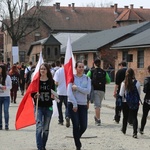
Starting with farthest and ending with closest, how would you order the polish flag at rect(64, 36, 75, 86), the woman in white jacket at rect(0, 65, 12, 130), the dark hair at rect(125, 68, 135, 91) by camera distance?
the woman in white jacket at rect(0, 65, 12, 130) < the dark hair at rect(125, 68, 135, 91) < the polish flag at rect(64, 36, 75, 86)

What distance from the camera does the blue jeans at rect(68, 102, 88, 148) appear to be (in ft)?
30.8

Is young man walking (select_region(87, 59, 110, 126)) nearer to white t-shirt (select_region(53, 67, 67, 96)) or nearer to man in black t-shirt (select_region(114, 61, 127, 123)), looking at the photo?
man in black t-shirt (select_region(114, 61, 127, 123))

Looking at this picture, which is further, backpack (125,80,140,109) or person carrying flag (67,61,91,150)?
backpack (125,80,140,109)

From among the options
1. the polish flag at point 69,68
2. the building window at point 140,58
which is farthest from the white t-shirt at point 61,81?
the building window at point 140,58

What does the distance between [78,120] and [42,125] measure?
0.72 metres

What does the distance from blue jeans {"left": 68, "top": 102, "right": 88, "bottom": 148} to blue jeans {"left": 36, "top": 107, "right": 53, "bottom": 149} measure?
0.47m

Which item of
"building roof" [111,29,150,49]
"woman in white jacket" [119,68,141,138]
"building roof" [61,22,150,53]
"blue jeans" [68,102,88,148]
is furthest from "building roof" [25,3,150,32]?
"blue jeans" [68,102,88,148]

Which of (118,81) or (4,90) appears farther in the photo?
(118,81)

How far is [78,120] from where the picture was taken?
9.45 m

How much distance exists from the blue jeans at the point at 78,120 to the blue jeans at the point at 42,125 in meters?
0.47

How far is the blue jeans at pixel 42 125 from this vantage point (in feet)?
30.9

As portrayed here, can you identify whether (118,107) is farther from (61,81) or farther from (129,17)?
(129,17)

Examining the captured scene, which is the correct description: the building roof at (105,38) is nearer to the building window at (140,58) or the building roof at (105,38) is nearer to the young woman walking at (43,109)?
the building window at (140,58)

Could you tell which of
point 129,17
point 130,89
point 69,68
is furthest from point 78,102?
point 129,17
